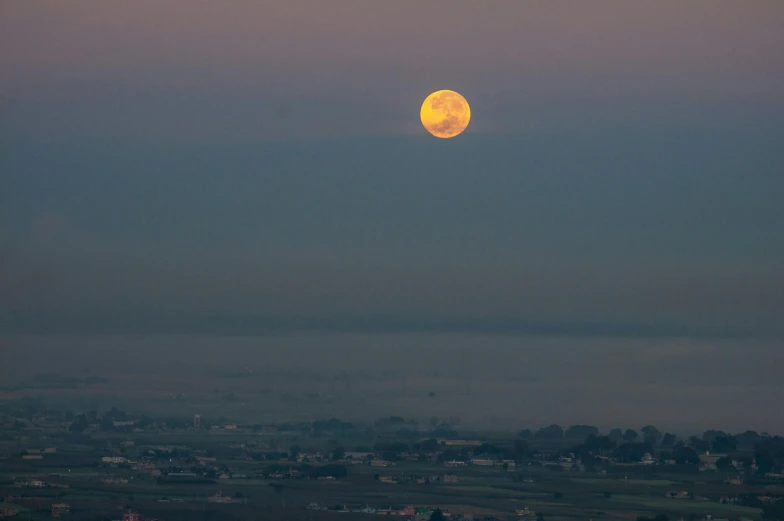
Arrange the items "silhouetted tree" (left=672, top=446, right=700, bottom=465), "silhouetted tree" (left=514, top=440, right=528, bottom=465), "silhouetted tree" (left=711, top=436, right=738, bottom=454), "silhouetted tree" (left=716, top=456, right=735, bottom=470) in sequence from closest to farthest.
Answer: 1. "silhouetted tree" (left=716, top=456, right=735, bottom=470)
2. "silhouetted tree" (left=672, top=446, right=700, bottom=465)
3. "silhouetted tree" (left=514, top=440, right=528, bottom=465)
4. "silhouetted tree" (left=711, top=436, right=738, bottom=454)

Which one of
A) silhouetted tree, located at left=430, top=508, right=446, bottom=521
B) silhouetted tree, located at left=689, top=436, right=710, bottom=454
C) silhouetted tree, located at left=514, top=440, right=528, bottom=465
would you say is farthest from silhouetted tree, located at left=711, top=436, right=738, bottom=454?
silhouetted tree, located at left=430, top=508, right=446, bottom=521

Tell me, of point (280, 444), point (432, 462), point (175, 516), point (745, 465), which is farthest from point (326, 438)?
point (745, 465)

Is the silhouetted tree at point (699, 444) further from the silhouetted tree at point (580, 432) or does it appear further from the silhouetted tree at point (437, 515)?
the silhouetted tree at point (437, 515)

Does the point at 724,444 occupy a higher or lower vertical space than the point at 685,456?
higher

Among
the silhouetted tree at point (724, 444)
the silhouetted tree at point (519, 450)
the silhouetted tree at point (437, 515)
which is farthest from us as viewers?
the silhouetted tree at point (724, 444)

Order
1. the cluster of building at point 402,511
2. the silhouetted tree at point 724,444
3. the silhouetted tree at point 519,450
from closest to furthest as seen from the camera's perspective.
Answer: the cluster of building at point 402,511
the silhouetted tree at point 519,450
the silhouetted tree at point 724,444

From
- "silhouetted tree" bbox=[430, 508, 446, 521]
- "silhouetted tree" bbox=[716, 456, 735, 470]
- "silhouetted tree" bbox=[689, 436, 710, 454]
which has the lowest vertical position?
"silhouetted tree" bbox=[430, 508, 446, 521]

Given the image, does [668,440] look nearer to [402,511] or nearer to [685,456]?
[685,456]

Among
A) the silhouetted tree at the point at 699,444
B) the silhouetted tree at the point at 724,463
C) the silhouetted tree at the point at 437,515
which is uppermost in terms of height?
the silhouetted tree at the point at 699,444

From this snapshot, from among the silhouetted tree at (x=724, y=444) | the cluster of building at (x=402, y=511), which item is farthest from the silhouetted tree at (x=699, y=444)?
the cluster of building at (x=402, y=511)

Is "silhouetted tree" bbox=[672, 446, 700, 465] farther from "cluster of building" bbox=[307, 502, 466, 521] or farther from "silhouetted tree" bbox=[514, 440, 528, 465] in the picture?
"cluster of building" bbox=[307, 502, 466, 521]

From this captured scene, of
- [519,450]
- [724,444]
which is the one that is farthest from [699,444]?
[519,450]

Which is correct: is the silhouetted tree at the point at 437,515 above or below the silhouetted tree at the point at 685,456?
below
